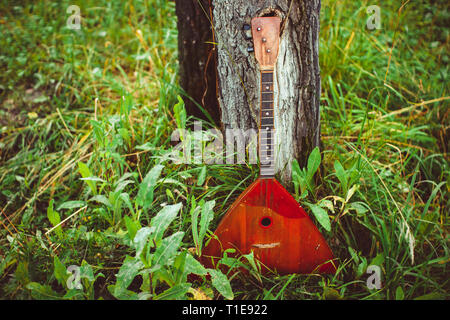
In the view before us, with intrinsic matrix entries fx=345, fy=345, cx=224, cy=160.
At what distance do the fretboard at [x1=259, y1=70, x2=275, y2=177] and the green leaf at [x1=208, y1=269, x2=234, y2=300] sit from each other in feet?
1.46

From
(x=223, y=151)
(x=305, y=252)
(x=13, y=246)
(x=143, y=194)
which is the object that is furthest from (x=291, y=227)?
(x=13, y=246)

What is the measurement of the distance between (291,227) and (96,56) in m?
2.05

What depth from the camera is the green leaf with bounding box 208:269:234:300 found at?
133 centimetres

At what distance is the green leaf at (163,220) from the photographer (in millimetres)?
1317

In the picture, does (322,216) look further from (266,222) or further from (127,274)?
(127,274)

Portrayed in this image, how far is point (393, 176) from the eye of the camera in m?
1.89

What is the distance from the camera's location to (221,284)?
1354 mm

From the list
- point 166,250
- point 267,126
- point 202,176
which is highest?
point 267,126

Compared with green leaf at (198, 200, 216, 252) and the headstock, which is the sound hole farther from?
the headstock

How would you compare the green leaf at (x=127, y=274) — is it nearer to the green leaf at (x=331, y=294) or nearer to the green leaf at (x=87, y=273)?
the green leaf at (x=87, y=273)

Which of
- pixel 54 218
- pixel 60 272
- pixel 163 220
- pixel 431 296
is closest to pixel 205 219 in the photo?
pixel 163 220

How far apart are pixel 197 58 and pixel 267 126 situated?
690 millimetres

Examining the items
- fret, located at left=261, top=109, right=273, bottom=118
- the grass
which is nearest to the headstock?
fret, located at left=261, top=109, right=273, bottom=118
